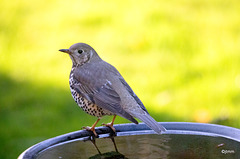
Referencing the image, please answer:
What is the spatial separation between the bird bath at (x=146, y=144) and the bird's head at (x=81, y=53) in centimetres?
76

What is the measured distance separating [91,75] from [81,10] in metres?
5.02

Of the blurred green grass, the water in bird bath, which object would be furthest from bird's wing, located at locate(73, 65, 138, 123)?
the blurred green grass

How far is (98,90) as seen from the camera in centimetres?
354

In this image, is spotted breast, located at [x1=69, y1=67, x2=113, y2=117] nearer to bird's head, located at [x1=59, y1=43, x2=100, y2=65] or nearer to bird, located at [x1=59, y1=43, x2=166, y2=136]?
bird, located at [x1=59, y1=43, x2=166, y2=136]

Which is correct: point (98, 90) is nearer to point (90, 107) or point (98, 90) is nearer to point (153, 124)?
point (90, 107)

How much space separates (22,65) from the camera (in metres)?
6.95

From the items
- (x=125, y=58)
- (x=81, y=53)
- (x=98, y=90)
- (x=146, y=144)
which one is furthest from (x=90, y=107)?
(x=125, y=58)

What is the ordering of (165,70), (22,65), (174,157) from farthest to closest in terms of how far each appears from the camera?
(22,65)
(165,70)
(174,157)

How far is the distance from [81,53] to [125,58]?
3149mm

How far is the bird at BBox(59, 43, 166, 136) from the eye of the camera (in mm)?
3371

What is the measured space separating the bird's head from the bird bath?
76cm

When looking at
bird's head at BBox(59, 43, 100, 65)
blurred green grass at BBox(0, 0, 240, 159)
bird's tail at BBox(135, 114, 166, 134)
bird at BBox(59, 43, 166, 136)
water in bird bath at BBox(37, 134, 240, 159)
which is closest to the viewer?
water in bird bath at BBox(37, 134, 240, 159)

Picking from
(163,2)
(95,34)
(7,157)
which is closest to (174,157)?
(7,157)

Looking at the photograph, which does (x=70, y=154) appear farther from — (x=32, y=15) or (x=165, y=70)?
(x=32, y=15)
